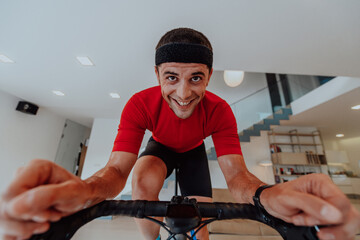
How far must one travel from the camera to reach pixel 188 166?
1.22m

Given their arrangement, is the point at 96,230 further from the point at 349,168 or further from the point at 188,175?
the point at 349,168

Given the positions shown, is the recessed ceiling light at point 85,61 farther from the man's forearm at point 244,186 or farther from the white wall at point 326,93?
the white wall at point 326,93

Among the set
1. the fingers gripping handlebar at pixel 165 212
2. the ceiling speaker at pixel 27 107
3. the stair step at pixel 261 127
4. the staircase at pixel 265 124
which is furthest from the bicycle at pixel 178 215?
the ceiling speaker at pixel 27 107

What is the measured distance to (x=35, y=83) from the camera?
405 cm

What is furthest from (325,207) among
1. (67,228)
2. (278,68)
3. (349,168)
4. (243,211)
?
(349,168)

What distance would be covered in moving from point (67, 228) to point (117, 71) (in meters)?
3.47

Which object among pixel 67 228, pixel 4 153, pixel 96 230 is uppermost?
pixel 4 153

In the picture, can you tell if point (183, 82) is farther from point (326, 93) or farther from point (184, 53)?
point (326, 93)

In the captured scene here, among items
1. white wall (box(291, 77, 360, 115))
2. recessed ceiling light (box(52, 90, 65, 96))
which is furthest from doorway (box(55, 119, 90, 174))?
white wall (box(291, 77, 360, 115))

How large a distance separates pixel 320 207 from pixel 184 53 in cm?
68

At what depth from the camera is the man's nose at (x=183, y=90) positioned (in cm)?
78

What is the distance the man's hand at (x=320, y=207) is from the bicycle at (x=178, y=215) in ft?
0.09

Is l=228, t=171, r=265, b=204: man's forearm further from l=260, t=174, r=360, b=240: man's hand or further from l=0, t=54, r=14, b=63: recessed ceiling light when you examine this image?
l=0, t=54, r=14, b=63: recessed ceiling light

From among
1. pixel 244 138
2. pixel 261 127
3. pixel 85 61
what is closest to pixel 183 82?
pixel 85 61
